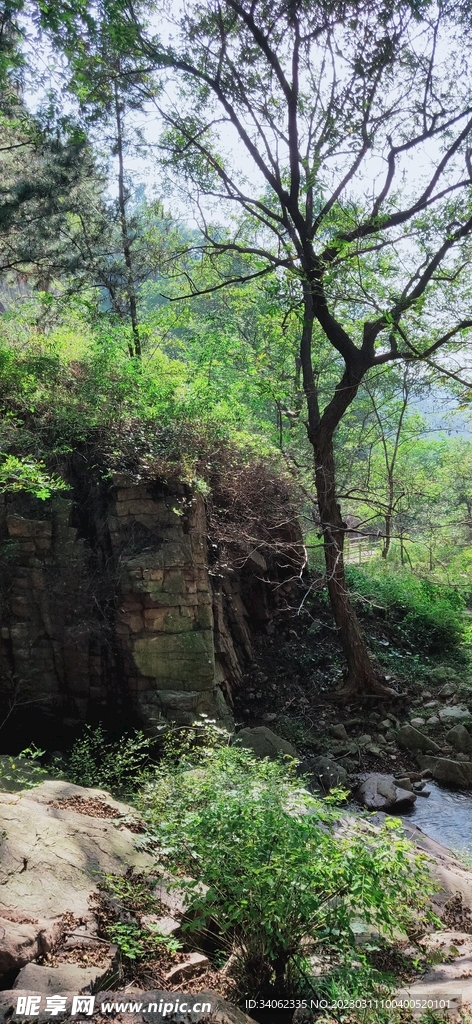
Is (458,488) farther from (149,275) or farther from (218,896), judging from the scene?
(218,896)

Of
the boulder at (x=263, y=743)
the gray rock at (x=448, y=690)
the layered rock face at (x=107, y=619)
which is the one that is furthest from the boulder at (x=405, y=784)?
the gray rock at (x=448, y=690)

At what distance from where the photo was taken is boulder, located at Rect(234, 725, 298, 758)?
7785 mm

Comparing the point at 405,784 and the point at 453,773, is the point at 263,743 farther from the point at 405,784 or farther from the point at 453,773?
the point at 453,773

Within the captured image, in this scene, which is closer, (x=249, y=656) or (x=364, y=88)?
(x=364, y=88)

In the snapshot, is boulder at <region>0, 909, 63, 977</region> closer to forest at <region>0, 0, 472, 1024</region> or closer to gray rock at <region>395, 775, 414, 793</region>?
forest at <region>0, 0, 472, 1024</region>

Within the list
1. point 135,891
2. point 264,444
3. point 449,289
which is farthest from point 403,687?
point 135,891

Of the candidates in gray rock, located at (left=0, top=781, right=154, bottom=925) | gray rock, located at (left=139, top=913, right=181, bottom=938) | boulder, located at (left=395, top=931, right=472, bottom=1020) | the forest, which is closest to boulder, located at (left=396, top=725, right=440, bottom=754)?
the forest

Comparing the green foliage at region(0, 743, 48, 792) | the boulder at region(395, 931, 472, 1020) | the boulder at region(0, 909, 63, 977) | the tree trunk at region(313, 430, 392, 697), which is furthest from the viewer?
the tree trunk at region(313, 430, 392, 697)

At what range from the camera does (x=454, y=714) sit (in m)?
9.45

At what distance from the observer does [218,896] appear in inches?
120

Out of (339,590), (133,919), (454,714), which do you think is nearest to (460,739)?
(454,714)

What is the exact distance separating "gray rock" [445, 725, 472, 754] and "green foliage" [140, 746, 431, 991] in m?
5.90

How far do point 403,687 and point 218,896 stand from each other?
792 cm

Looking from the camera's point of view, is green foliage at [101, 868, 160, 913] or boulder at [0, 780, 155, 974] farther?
green foliage at [101, 868, 160, 913]
